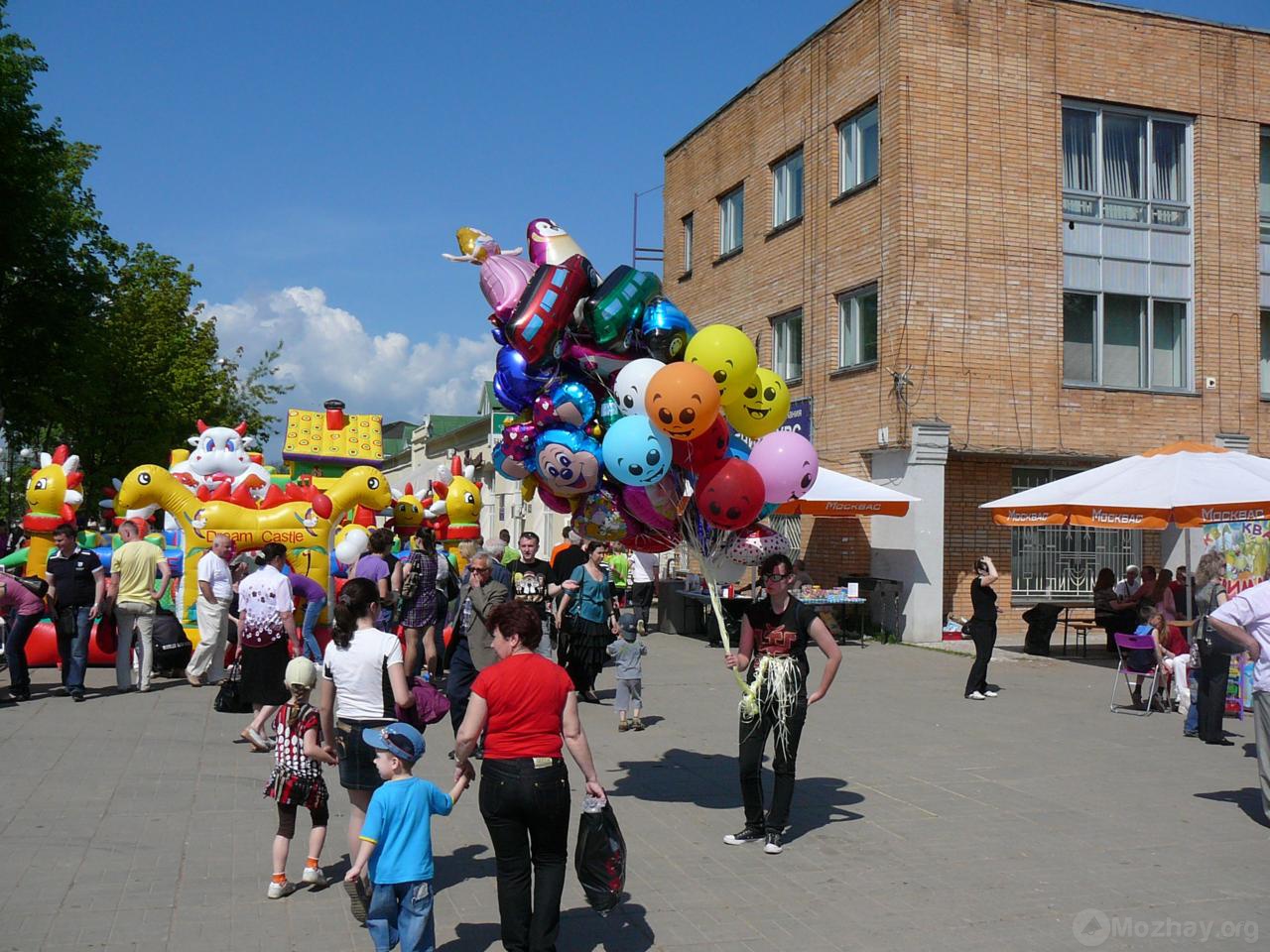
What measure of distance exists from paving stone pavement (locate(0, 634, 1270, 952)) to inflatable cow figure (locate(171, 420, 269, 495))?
493 centimetres

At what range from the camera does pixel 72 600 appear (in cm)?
1264

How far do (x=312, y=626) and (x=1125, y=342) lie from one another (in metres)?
15.8

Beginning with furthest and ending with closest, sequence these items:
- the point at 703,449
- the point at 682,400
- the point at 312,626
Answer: the point at 312,626
the point at 703,449
the point at 682,400

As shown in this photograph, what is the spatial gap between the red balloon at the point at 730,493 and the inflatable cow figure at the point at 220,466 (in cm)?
1003

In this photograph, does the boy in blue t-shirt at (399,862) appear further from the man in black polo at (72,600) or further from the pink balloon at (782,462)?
the man in black polo at (72,600)

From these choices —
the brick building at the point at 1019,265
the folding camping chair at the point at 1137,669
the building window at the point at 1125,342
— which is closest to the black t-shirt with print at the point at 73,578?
the folding camping chair at the point at 1137,669

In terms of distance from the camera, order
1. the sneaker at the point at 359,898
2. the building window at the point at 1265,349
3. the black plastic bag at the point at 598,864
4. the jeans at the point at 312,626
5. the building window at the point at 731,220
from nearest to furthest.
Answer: the black plastic bag at the point at 598,864 → the sneaker at the point at 359,898 → the jeans at the point at 312,626 → the building window at the point at 1265,349 → the building window at the point at 731,220

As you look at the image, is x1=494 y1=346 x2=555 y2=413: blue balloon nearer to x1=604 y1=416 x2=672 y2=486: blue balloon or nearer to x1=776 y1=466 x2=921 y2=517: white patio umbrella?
x1=604 y1=416 x2=672 y2=486: blue balloon

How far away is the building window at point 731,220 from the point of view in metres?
26.9

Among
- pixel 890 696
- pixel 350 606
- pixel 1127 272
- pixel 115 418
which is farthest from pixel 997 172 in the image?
pixel 115 418

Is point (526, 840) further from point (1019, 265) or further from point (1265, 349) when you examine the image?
point (1265, 349)

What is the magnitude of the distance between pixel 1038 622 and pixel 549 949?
14.7 metres

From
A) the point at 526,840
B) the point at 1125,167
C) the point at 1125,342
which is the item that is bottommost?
the point at 526,840

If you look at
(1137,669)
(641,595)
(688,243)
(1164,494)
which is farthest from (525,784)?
(688,243)
